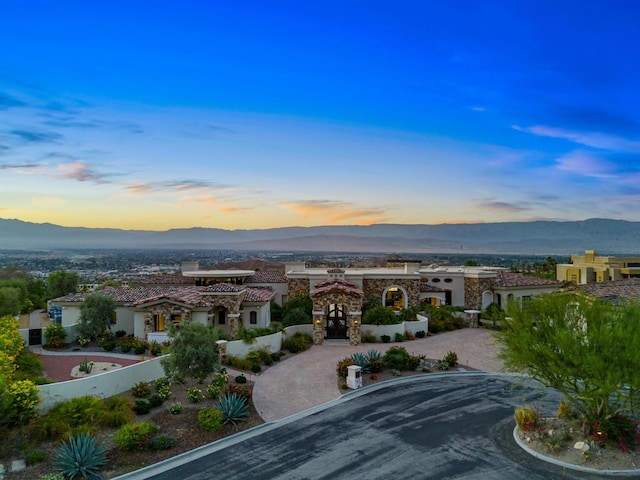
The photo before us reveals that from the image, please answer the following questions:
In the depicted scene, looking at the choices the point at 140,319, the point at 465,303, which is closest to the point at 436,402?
the point at 140,319

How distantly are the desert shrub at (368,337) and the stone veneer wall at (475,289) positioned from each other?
13.8m

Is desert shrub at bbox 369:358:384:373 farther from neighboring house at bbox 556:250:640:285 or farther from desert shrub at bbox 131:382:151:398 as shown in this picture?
neighboring house at bbox 556:250:640:285

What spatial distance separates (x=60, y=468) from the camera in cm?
1302

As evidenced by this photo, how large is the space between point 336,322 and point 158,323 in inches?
471

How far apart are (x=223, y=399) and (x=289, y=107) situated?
2347 cm

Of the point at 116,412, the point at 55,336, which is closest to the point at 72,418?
the point at 116,412

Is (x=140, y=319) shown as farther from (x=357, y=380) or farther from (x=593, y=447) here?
(x=593, y=447)

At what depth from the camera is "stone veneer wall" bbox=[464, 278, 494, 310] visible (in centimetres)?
4031

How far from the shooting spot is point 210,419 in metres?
16.2

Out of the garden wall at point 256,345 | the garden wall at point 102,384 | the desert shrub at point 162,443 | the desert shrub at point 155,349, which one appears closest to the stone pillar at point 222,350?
the garden wall at point 256,345

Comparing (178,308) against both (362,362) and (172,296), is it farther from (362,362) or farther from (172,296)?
(362,362)

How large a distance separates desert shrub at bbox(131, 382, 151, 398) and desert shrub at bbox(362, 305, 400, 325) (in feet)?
54.4

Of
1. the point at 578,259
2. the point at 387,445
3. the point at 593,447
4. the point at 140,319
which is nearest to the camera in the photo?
the point at 593,447

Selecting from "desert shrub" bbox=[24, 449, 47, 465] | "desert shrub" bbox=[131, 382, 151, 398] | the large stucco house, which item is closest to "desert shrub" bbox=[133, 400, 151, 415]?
"desert shrub" bbox=[131, 382, 151, 398]
